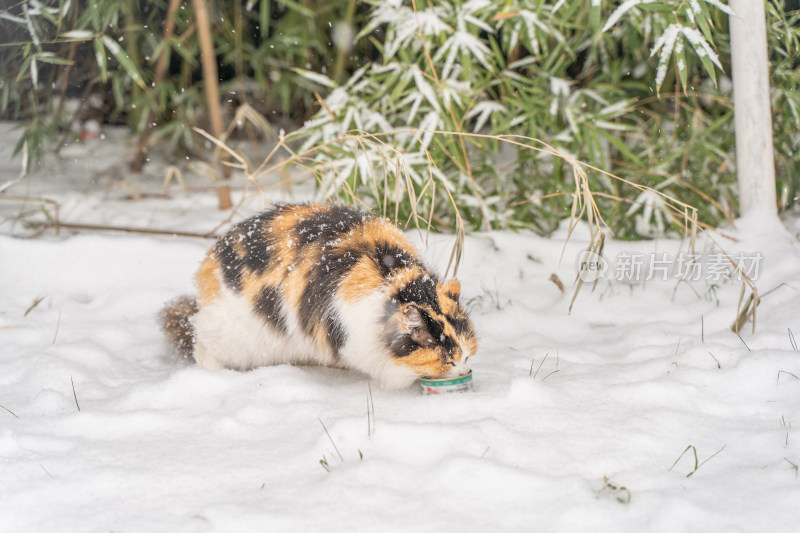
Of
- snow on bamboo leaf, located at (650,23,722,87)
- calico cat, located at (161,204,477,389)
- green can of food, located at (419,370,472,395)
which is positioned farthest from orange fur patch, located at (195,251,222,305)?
snow on bamboo leaf, located at (650,23,722,87)

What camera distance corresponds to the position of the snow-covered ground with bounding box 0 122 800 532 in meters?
1.51

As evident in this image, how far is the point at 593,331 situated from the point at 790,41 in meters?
1.63

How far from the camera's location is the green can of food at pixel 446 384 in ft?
6.62

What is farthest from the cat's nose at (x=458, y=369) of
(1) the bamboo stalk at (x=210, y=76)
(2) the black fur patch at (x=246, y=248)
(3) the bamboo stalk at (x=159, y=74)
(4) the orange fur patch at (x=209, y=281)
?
(3) the bamboo stalk at (x=159, y=74)

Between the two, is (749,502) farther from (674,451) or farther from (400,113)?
(400,113)

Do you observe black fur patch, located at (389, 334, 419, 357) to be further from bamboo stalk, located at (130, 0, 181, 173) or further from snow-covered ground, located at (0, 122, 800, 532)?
bamboo stalk, located at (130, 0, 181, 173)

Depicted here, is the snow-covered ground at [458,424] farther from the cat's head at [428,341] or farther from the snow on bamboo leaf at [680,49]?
the snow on bamboo leaf at [680,49]

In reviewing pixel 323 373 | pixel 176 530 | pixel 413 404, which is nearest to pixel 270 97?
pixel 323 373

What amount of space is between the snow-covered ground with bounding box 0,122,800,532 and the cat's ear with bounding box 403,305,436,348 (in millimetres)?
177

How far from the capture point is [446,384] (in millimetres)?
2020

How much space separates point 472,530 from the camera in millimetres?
1449

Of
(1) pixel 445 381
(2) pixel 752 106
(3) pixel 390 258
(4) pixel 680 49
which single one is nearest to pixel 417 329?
(1) pixel 445 381

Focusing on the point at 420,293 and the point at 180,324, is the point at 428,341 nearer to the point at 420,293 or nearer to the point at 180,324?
the point at 420,293

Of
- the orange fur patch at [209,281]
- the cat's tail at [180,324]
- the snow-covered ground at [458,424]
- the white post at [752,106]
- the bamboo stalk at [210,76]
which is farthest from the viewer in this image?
the bamboo stalk at [210,76]
